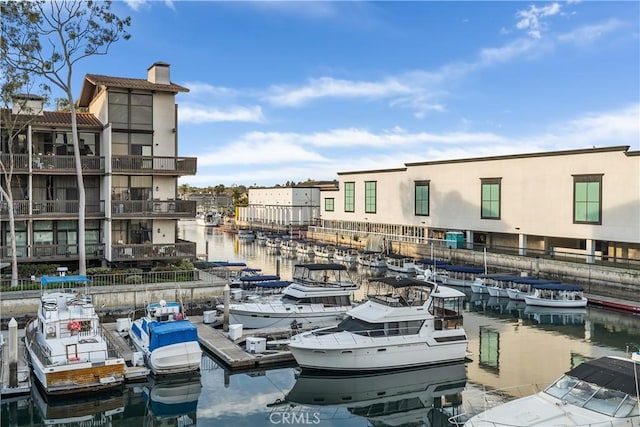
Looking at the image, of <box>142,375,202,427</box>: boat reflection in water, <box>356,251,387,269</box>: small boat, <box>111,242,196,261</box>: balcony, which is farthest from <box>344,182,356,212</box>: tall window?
<box>142,375,202,427</box>: boat reflection in water

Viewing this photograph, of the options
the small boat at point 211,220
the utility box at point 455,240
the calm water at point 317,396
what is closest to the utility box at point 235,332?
the calm water at point 317,396

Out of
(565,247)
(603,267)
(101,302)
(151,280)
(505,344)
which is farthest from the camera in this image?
(565,247)

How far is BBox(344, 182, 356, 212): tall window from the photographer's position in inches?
3334

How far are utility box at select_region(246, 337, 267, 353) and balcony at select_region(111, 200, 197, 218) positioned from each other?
15234mm

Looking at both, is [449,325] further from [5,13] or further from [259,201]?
[259,201]

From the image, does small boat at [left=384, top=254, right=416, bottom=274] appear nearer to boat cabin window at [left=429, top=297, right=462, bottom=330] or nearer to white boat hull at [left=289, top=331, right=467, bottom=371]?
boat cabin window at [left=429, top=297, right=462, bottom=330]

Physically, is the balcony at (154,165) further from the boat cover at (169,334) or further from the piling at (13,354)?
the piling at (13,354)

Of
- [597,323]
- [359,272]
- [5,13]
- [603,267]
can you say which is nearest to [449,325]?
[597,323]

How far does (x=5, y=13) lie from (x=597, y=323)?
3973cm

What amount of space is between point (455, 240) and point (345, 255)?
1432 centimetres

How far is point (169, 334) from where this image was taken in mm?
21906

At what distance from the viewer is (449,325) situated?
998 inches

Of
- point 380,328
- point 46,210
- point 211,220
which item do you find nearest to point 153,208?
point 46,210

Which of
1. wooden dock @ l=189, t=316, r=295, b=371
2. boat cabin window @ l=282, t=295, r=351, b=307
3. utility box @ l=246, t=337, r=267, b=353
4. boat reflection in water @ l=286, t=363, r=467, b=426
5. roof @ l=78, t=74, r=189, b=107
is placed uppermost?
roof @ l=78, t=74, r=189, b=107
